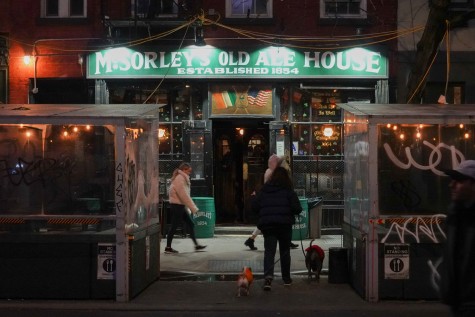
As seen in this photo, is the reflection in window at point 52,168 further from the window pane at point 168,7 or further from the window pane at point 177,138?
the window pane at point 168,7

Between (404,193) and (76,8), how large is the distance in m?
10.4

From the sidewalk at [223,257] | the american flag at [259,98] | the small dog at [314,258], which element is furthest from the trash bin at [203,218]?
the small dog at [314,258]

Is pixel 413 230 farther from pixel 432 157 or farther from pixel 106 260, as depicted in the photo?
pixel 106 260

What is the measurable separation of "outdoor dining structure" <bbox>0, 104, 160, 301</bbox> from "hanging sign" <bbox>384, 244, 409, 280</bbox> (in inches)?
131

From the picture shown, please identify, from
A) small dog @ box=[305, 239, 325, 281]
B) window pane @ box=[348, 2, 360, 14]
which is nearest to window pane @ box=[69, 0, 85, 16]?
window pane @ box=[348, 2, 360, 14]

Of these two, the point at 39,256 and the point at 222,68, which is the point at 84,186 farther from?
the point at 222,68

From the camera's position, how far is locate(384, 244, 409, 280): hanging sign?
8578mm

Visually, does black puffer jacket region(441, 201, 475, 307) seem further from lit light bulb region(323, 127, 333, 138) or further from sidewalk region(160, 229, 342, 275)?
lit light bulb region(323, 127, 333, 138)

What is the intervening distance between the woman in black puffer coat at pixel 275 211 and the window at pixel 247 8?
7.25 m

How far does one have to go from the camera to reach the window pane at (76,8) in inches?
632

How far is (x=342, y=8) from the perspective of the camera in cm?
1578

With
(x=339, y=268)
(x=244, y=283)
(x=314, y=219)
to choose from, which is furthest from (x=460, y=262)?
(x=314, y=219)

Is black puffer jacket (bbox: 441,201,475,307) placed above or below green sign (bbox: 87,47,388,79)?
below

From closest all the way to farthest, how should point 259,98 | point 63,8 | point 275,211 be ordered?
point 275,211, point 259,98, point 63,8
